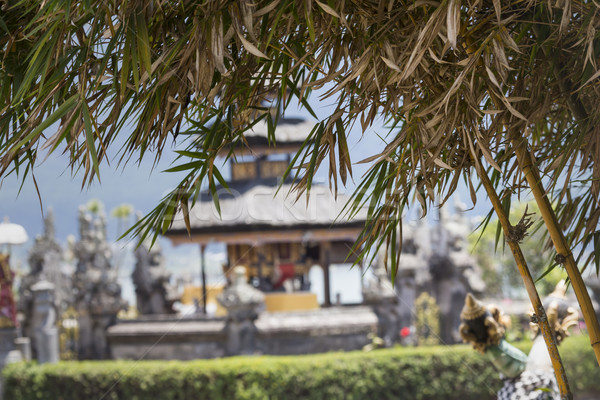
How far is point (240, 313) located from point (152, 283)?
252cm

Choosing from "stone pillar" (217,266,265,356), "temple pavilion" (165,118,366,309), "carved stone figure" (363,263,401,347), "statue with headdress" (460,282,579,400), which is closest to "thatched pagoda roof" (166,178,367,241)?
"temple pavilion" (165,118,366,309)

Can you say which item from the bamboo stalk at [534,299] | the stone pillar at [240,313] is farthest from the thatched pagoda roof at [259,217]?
the bamboo stalk at [534,299]

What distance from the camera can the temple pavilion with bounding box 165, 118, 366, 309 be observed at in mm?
10023

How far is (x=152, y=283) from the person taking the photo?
9836 millimetres

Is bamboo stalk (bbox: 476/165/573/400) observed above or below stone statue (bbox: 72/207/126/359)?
above

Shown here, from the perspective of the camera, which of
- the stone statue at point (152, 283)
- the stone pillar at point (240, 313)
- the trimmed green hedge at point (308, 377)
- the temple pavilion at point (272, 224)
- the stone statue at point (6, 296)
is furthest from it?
the temple pavilion at point (272, 224)

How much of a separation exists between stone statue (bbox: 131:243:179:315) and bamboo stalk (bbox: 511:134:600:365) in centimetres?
828

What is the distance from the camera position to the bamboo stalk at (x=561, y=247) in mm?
1995

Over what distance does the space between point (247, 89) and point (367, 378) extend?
562 cm

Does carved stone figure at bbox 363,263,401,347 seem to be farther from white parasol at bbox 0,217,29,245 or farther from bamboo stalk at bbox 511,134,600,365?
bamboo stalk at bbox 511,134,600,365

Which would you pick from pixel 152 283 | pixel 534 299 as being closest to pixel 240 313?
pixel 152 283

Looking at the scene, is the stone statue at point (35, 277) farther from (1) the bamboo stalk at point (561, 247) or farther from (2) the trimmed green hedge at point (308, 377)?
(1) the bamboo stalk at point (561, 247)

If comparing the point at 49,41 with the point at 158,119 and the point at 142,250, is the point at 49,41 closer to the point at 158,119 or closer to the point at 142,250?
the point at 158,119

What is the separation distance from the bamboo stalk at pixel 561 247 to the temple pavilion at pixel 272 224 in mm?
7487
